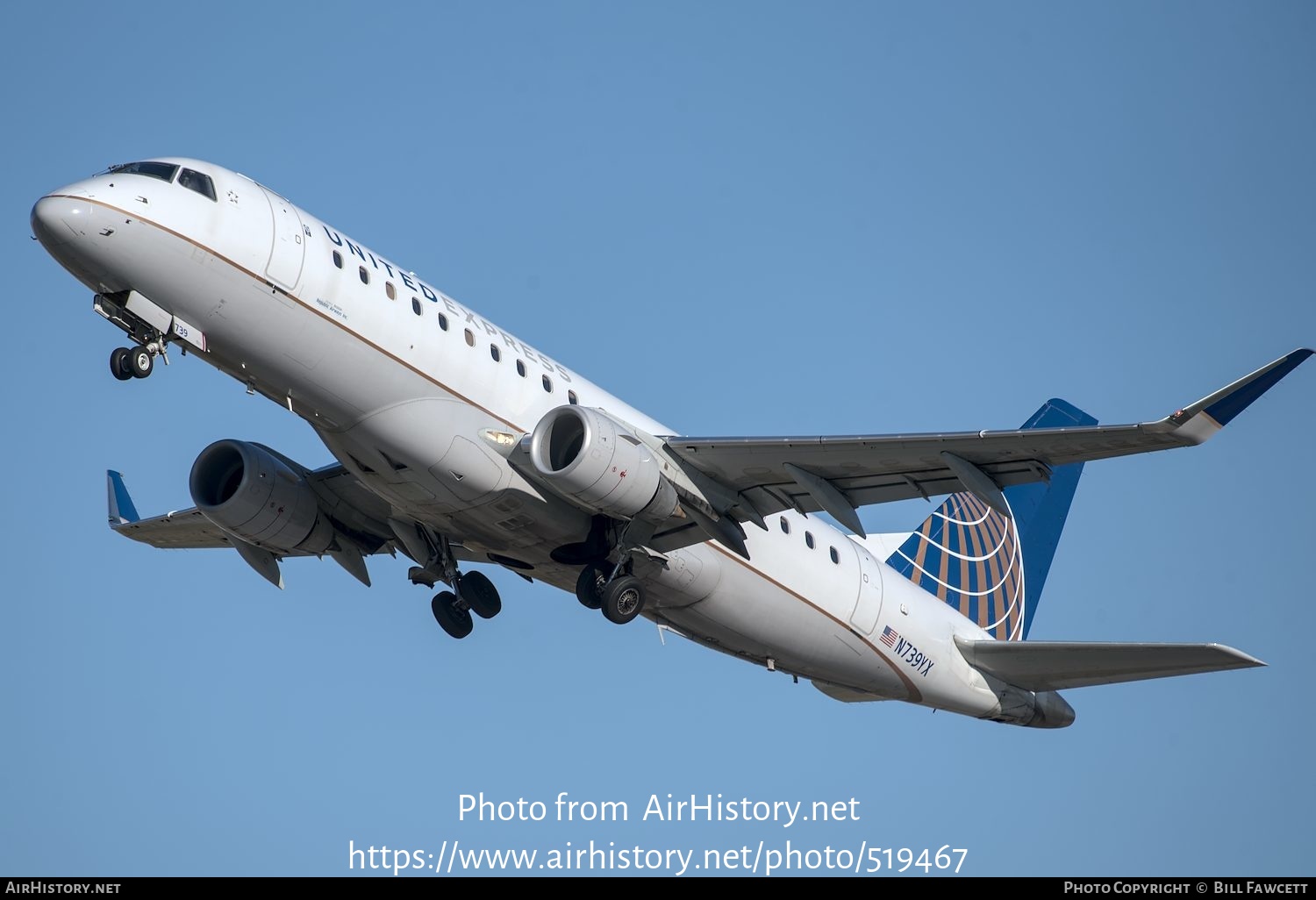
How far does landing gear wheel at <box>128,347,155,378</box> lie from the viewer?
2192cm

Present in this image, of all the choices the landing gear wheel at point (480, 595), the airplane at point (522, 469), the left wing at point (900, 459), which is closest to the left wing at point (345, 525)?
the airplane at point (522, 469)

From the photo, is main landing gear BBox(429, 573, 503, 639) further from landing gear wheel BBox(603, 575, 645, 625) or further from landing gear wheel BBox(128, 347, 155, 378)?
landing gear wheel BBox(128, 347, 155, 378)

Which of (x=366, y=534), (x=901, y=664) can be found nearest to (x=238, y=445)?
(x=366, y=534)

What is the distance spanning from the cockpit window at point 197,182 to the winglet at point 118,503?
441 inches

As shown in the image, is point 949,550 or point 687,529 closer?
point 687,529

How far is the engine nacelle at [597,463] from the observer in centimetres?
2333

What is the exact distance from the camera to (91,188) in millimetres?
21438

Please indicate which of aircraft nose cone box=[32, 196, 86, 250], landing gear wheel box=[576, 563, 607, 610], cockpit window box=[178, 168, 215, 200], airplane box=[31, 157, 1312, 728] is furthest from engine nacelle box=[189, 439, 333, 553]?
aircraft nose cone box=[32, 196, 86, 250]

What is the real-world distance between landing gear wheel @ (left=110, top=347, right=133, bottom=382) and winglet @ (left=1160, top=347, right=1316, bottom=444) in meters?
13.9

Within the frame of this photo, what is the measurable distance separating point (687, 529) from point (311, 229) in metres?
7.50

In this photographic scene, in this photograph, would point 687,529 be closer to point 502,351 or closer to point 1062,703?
point 502,351

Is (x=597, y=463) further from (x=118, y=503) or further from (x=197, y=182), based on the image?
(x=118, y=503)

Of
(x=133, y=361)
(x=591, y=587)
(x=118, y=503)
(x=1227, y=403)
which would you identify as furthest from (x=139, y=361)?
(x=1227, y=403)
